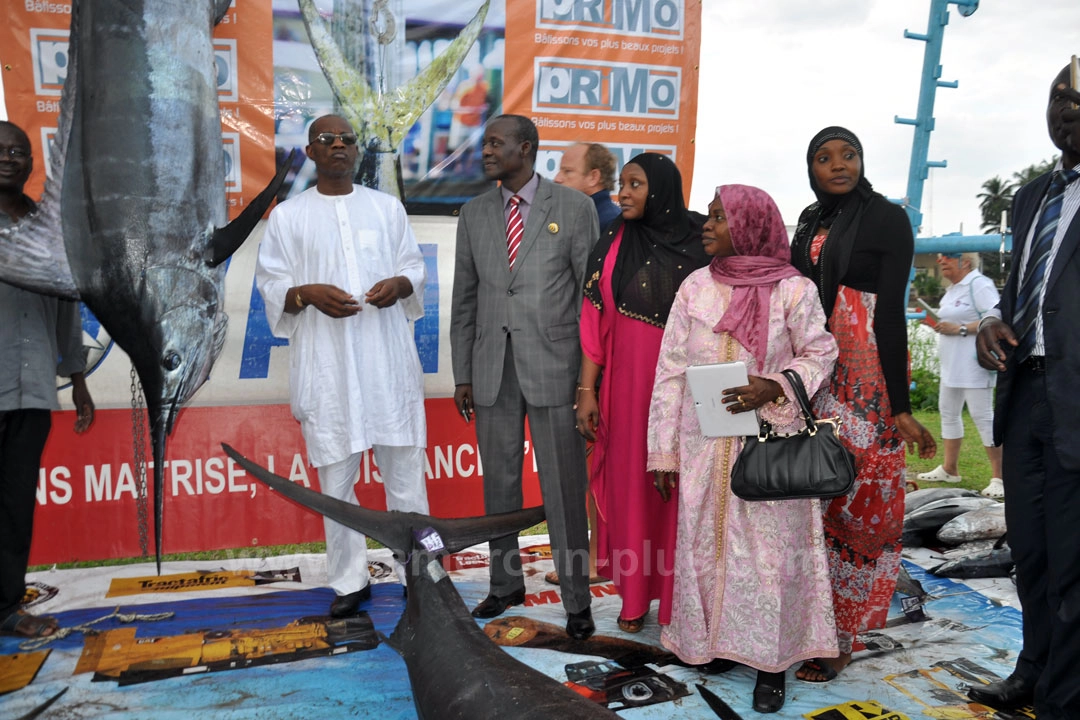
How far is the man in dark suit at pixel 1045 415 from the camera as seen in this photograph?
221cm

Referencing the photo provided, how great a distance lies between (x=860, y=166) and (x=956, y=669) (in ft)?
5.72

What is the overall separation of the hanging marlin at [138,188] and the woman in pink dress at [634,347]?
53.3 inches

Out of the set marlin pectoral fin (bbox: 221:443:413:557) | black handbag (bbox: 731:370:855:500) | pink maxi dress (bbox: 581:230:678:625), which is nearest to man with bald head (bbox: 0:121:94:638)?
marlin pectoral fin (bbox: 221:443:413:557)

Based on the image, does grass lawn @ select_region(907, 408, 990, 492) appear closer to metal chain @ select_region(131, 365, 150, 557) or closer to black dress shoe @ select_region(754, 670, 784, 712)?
black dress shoe @ select_region(754, 670, 784, 712)

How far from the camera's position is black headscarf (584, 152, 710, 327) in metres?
2.92

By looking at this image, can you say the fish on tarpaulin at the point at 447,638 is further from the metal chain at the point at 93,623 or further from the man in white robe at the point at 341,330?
the metal chain at the point at 93,623

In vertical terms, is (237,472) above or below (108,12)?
below

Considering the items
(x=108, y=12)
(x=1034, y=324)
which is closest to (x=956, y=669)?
(x=1034, y=324)

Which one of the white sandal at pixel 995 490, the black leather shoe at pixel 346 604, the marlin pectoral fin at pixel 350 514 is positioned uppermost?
the marlin pectoral fin at pixel 350 514

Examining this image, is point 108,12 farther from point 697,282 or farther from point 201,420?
point 697,282

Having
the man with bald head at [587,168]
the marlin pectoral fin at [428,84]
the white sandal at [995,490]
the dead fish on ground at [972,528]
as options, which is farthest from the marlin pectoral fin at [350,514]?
the white sandal at [995,490]

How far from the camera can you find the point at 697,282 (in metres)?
2.69

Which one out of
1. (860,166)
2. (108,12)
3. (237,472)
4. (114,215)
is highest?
(108,12)

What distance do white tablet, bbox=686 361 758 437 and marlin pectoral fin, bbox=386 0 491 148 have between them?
224 centimetres
